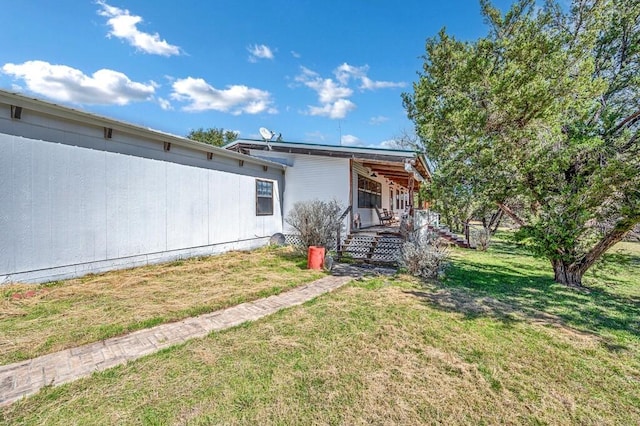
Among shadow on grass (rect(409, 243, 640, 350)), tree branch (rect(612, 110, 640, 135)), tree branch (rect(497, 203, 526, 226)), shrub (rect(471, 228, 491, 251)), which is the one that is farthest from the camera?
shrub (rect(471, 228, 491, 251))

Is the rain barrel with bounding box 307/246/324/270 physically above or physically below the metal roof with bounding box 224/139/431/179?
below

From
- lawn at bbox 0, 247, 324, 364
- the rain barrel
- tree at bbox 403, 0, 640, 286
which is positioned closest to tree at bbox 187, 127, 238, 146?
lawn at bbox 0, 247, 324, 364

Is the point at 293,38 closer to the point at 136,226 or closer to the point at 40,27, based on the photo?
the point at 40,27

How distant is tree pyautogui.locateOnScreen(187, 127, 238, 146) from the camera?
37688mm

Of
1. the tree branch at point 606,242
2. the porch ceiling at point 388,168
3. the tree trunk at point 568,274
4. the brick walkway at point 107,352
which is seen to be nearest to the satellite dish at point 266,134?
the porch ceiling at point 388,168

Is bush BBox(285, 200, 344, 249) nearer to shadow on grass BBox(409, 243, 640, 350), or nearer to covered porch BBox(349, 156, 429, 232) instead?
covered porch BBox(349, 156, 429, 232)

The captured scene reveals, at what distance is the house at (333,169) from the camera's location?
9.99 m

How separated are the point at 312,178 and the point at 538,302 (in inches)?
329

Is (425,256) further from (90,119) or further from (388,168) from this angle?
(90,119)

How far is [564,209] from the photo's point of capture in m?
6.45

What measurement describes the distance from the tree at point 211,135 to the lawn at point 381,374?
3717 centimetres

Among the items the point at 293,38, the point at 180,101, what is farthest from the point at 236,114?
the point at 293,38

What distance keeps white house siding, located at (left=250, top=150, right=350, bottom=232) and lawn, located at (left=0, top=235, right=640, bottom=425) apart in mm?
6745

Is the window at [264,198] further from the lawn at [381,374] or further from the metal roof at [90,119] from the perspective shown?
the lawn at [381,374]
